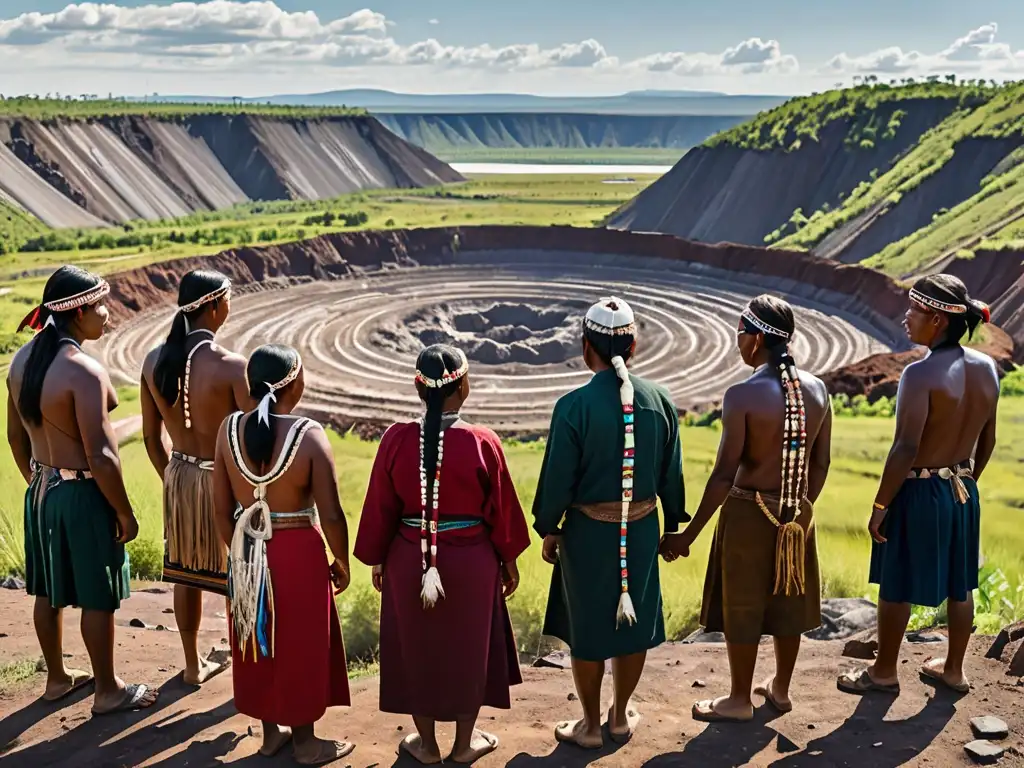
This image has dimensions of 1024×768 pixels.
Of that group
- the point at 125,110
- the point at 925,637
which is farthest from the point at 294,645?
the point at 125,110

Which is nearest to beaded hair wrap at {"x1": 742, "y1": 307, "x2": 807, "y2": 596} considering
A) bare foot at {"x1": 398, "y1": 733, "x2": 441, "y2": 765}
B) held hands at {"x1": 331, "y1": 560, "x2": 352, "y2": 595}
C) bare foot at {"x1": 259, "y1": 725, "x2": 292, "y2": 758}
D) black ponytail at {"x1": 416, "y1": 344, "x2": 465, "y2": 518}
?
black ponytail at {"x1": 416, "y1": 344, "x2": 465, "y2": 518}

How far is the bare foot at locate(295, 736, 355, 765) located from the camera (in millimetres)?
5730

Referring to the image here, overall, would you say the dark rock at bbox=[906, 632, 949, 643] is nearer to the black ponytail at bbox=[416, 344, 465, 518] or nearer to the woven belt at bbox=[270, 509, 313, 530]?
the black ponytail at bbox=[416, 344, 465, 518]

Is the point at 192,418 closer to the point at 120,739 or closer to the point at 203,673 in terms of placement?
the point at 203,673

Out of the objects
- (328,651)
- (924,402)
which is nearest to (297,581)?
(328,651)

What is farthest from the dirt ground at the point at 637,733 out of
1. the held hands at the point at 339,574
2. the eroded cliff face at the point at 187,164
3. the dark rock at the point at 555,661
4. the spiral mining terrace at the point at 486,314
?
the eroded cliff face at the point at 187,164

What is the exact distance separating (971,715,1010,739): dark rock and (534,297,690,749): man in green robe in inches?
73.5

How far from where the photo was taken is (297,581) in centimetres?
563

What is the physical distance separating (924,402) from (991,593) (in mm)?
3602

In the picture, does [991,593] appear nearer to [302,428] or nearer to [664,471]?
[664,471]

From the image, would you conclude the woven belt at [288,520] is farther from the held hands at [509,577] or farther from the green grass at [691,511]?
the green grass at [691,511]

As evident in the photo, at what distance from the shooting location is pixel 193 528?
6.70 meters

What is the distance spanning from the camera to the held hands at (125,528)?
645 centimetres

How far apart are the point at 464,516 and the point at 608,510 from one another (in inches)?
32.8
